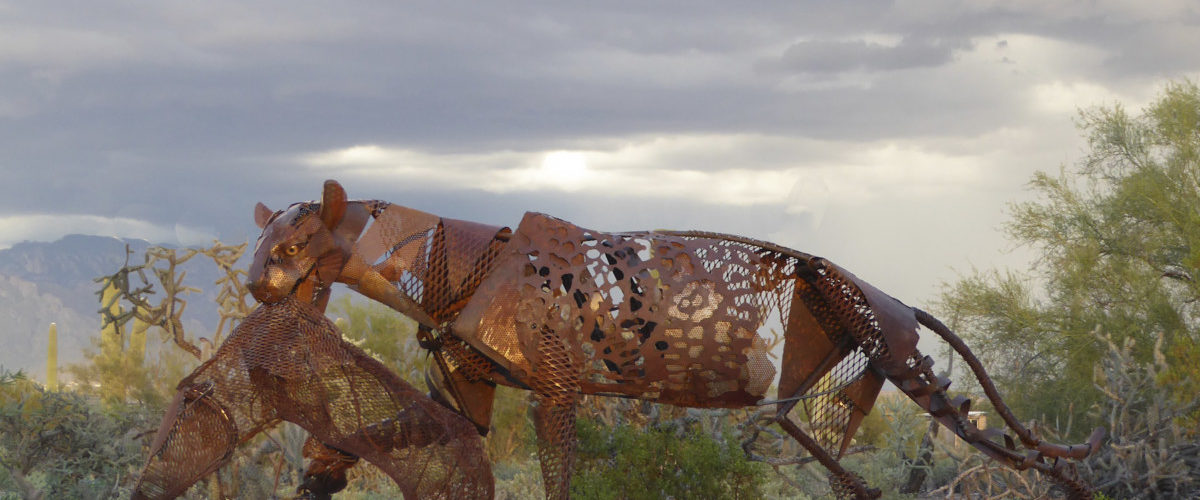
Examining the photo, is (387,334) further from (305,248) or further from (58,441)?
(305,248)

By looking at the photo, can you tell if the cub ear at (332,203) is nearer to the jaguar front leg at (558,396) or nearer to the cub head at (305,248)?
the cub head at (305,248)

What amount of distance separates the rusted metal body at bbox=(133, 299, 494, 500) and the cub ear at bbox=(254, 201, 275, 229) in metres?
0.40

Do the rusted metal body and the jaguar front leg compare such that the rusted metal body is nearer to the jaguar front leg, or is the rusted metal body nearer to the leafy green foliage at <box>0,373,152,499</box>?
the jaguar front leg

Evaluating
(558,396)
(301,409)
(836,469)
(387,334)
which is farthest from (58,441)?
(836,469)

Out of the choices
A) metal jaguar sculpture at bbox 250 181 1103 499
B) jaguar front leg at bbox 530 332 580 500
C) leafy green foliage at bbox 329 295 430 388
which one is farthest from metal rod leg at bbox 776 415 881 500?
leafy green foliage at bbox 329 295 430 388

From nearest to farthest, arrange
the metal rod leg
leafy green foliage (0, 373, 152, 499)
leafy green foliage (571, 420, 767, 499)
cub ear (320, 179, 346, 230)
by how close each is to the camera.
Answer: cub ear (320, 179, 346, 230) < the metal rod leg < leafy green foliage (571, 420, 767, 499) < leafy green foliage (0, 373, 152, 499)

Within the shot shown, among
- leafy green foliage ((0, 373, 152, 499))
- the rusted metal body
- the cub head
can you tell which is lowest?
leafy green foliage ((0, 373, 152, 499))

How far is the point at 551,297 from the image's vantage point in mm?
4789

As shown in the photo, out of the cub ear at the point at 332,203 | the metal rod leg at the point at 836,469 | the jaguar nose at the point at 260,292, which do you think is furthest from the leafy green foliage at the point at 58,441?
the metal rod leg at the point at 836,469

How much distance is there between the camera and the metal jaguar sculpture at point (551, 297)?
4.61m

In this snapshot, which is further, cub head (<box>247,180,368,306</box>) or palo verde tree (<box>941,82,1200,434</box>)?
palo verde tree (<box>941,82,1200,434</box>)

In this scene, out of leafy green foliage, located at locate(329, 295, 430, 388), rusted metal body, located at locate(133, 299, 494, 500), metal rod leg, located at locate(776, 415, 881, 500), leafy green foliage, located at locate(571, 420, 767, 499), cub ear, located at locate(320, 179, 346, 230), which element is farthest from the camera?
leafy green foliage, located at locate(329, 295, 430, 388)

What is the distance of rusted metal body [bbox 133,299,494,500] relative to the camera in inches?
169

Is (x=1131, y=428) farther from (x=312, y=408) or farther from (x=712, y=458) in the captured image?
(x=312, y=408)
